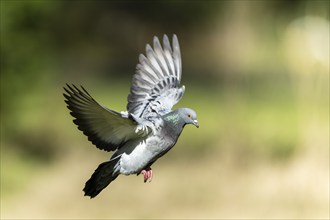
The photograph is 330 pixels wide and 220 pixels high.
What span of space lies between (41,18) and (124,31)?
10.6 meters

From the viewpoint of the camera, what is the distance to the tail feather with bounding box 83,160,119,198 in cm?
571

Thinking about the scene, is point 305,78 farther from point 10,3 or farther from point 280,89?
point 280,89

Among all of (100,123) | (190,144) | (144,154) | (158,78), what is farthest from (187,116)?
(190,144)

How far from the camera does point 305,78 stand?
15.6 metres

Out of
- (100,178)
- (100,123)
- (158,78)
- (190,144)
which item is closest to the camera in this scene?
(100,123)

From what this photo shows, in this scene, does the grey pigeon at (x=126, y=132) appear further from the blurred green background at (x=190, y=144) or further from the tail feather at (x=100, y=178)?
the blurred green background at (x=190, y=144)

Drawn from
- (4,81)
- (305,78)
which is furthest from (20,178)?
(305,78)

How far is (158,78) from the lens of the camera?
6582 mm

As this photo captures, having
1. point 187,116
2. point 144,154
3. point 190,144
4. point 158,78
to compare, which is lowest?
point 144,154

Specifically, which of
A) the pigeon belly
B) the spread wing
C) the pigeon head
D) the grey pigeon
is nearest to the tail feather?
the grey pigeon

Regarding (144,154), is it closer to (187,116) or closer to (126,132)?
(126,132)

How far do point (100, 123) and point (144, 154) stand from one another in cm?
35

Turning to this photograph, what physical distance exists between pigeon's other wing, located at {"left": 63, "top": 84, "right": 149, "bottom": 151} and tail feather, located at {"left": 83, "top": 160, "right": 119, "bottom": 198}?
0.14 m

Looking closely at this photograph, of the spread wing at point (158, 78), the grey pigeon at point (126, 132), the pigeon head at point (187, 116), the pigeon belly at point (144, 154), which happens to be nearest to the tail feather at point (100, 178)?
the grey pigeon at point (126, 132)
